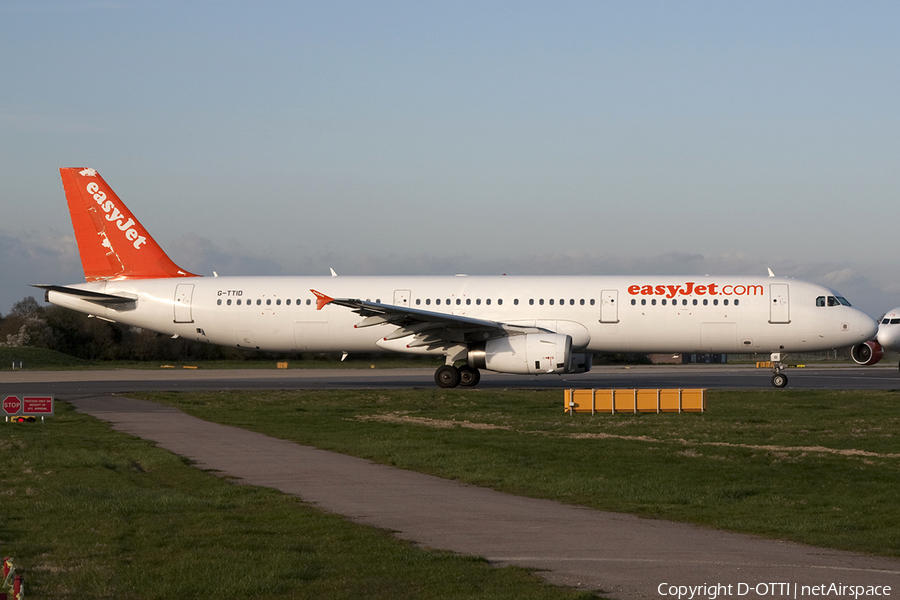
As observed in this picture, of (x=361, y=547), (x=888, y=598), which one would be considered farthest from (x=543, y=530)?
(x=888, y=598)

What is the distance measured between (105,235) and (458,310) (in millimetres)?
13425

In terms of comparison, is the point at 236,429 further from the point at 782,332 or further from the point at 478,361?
the point at 782,332

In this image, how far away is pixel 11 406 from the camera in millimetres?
21344

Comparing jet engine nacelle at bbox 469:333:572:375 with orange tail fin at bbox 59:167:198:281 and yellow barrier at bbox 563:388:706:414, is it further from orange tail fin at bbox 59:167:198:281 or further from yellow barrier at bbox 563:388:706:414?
orange tail fin at bbox 59:167:198:281

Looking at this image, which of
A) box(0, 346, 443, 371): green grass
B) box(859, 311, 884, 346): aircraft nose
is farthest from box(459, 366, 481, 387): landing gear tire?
box(0, 346, 443, 371): green grass

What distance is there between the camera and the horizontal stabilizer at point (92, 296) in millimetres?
32500

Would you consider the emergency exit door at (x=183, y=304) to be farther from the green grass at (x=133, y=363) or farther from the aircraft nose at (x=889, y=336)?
the aircraft nose at (x=889, y=336)

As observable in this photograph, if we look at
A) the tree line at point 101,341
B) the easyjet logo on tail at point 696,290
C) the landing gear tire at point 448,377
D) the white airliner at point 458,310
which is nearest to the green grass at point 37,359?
the tree line at point 101,341

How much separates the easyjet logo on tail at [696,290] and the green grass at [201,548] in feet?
66.7

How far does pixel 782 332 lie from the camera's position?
30.7 metres

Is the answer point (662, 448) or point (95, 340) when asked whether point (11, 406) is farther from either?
point (95, 340)

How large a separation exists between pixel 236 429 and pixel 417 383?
56.6 feet

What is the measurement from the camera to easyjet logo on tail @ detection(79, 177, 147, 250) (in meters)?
34.3

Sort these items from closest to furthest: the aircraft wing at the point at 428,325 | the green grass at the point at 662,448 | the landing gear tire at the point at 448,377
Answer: the green grass at the point at 662,448, the aircraft wing at the point at 428,325, the landing gear tire at the point at 448,377
